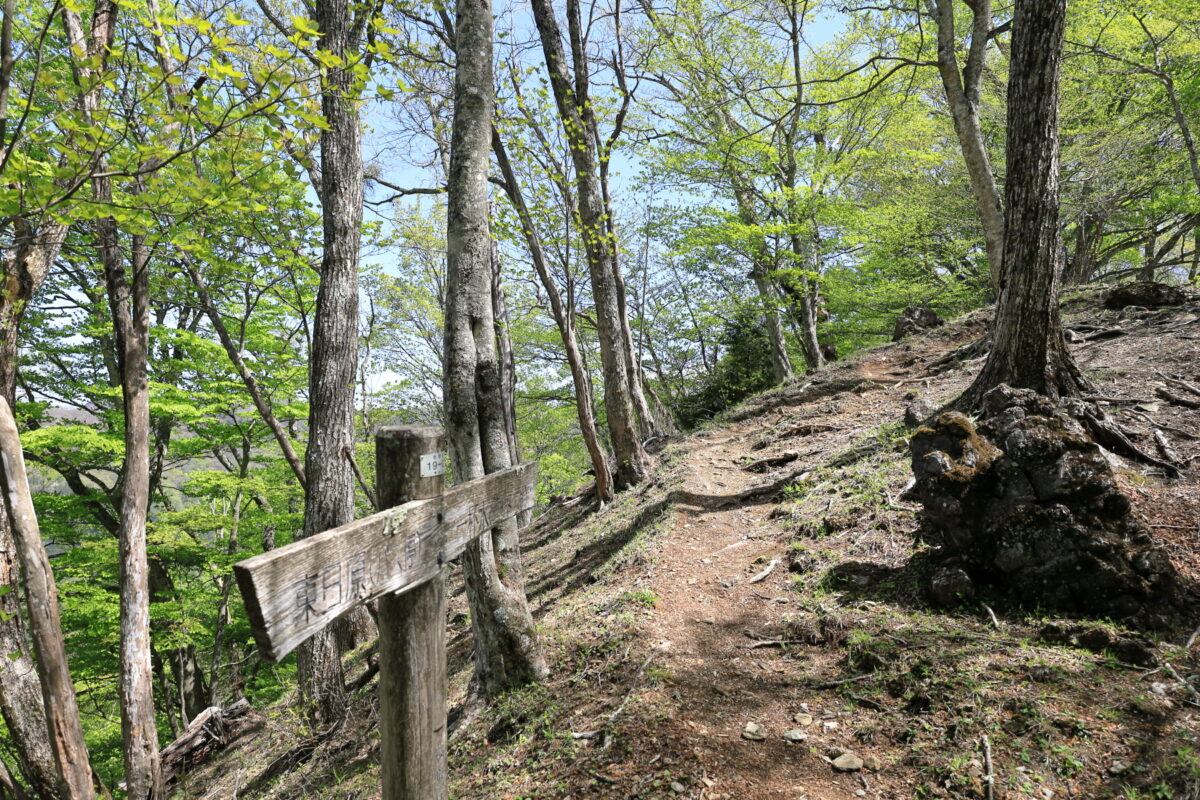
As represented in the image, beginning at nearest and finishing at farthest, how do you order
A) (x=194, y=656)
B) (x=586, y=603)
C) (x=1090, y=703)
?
(x=1090, y=703), (x=586, y=603), (x=194, y=656)

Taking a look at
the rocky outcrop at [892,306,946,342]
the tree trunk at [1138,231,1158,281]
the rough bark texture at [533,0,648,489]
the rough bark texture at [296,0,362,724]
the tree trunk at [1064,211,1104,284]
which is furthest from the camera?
the tree trunk at [1064,211,1104,284]

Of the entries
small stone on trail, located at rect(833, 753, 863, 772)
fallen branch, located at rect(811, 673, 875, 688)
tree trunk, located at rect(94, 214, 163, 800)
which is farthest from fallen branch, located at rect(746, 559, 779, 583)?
tree trunk, located at rect(94, 214, 163, 800)

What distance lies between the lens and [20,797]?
4559 millimetres

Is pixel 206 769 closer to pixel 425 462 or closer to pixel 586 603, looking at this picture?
pixel 586 603

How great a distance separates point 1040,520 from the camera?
3.38 meters

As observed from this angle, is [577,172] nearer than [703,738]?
No

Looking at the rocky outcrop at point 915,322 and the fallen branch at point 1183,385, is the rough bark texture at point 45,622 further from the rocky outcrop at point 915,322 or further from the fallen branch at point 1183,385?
the rocky outcrop at point 915,322

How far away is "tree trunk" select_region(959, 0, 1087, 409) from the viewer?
15.4 feet

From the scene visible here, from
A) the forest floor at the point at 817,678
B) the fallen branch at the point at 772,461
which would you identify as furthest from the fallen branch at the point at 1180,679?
the fallen branch at the point at 772,461

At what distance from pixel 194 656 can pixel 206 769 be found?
9.40 m

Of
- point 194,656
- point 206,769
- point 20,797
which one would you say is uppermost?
point 20,797

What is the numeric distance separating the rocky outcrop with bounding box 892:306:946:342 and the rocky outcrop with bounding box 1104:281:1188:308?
17.5 ft

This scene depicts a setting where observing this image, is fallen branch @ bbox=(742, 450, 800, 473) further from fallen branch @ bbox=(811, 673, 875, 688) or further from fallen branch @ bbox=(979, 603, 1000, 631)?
fallen branch @ bbox=(811, 673, 875, 688)

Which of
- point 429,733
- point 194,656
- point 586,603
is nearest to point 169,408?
point 194,656
